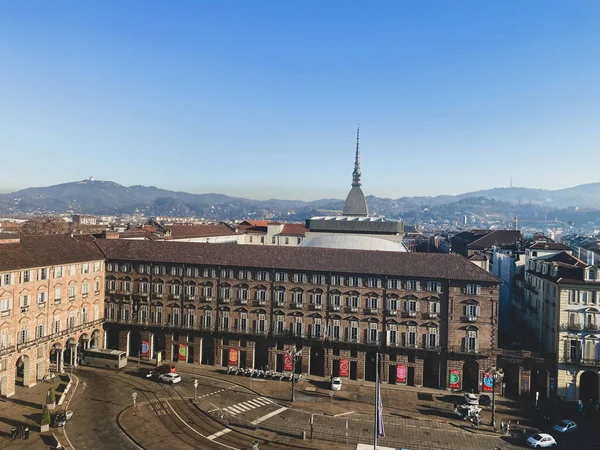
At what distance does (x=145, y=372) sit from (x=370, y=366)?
41587mm

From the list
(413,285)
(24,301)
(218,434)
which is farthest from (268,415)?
(24,301)

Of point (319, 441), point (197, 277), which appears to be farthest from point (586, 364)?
point (197, 277)

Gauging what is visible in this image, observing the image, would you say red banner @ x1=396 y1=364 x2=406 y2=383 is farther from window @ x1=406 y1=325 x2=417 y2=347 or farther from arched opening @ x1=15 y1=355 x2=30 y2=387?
arched opening @ x1=15 y1=355 x2=30 y2=387

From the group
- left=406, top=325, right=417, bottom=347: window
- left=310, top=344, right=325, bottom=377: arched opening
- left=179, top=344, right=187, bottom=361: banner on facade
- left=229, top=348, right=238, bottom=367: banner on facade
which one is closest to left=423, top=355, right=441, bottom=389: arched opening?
left=406, top=325, right=417, bottom=347: window

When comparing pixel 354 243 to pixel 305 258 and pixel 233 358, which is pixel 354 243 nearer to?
pixel 305 258

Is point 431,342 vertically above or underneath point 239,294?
underneath

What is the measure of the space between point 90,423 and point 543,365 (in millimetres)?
70293

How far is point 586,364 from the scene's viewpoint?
2891 inches

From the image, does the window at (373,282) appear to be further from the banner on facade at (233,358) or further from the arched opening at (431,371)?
the banner on facade at (233,358)

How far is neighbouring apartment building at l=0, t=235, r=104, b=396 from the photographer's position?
73062 millimetres

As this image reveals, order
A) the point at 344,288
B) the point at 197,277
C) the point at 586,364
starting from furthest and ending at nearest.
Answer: the point at 197,277
the point at 344,288
the point at 586,364

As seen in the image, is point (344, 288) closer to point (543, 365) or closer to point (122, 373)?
point (543, 365)

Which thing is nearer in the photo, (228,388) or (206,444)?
(206,444)

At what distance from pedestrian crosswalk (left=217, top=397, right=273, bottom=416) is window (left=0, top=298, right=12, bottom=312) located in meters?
37.7
